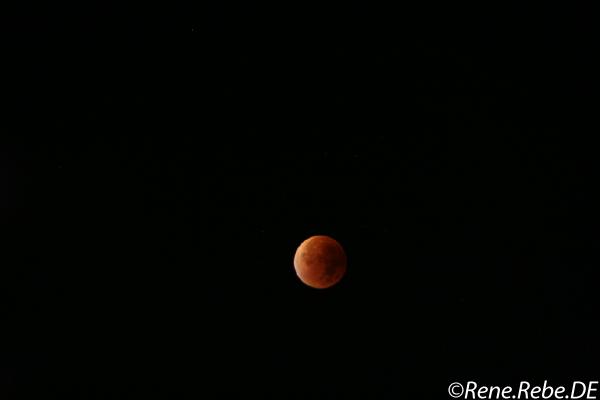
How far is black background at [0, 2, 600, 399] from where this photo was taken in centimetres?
180

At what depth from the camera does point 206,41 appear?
1836 millimetres

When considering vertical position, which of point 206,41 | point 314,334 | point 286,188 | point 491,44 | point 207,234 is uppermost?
point 491,44

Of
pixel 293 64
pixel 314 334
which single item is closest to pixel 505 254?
pixel 314 334

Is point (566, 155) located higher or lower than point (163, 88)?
higher

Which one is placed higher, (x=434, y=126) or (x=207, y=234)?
(x=434, y=126)

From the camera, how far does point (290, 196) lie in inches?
73.4

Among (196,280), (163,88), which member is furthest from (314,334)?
(163,88)

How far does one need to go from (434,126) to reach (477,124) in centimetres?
10

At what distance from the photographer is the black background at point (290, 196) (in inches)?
71.0

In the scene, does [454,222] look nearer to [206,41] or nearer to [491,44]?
[491,44]

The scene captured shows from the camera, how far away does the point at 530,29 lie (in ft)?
5.94

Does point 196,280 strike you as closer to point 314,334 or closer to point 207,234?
point 207,234

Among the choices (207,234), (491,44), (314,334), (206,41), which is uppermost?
(491,44)

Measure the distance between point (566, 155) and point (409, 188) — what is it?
1.22ft
